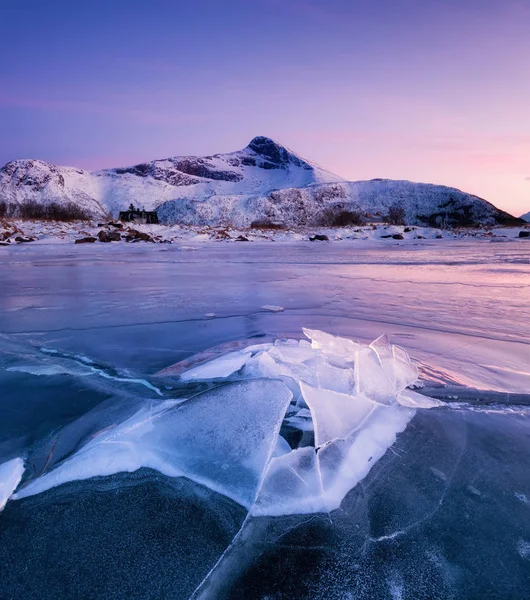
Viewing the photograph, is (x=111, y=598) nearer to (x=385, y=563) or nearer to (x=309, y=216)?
(x=385, y=563)

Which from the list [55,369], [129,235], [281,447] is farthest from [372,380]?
[129,235]

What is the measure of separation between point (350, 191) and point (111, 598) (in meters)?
66.7

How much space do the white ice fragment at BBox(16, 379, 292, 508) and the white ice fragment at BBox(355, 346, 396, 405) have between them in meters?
0.27

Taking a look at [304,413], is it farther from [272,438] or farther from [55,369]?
[55,369]

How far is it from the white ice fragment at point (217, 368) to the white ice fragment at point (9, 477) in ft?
2.22

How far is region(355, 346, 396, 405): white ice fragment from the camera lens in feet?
4.33

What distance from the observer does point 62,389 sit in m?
1.54

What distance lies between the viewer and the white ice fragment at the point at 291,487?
2.87 ft

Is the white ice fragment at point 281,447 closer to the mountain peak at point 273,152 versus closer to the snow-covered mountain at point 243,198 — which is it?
the snow-covered mountain at point 243,198

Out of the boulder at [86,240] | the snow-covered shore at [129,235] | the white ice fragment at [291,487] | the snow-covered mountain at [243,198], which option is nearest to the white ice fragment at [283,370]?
the white ice fragment at [291,487]

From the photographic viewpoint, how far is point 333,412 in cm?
113

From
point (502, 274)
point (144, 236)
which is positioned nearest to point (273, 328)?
point (502, 274)

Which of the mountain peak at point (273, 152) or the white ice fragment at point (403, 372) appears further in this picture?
the mountain peak at point (273, 152)

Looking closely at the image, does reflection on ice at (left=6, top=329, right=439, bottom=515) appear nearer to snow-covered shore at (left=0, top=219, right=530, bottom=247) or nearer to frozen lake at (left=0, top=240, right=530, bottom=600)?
frozen lake at (left=0, top=240, right=530, bottom=600)
